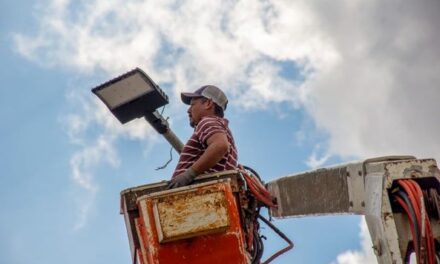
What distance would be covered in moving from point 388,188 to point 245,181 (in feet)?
4.75

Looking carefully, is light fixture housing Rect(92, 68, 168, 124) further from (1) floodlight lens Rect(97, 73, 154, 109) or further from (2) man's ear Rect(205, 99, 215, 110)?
(2) man's ear Rect(205, 99, 215, 110)

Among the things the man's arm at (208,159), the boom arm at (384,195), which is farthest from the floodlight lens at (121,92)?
the boom arm at (384,195)

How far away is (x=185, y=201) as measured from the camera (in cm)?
447

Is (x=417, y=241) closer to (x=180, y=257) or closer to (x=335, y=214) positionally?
(x=335, y=214)

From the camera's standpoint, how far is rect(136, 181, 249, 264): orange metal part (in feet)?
14.6

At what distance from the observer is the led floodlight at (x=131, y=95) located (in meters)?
7.05

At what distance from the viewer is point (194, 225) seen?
14.6 feet

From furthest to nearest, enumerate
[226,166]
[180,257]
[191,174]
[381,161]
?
[226,166]
[191,174]
[180,257]
[381,161]

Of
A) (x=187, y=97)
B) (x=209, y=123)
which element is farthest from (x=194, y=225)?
(x=187, y=97)

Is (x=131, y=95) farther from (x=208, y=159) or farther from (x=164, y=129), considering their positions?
(x=208, y=159)

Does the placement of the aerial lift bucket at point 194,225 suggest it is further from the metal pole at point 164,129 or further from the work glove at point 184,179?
the metal pole at point 164,129

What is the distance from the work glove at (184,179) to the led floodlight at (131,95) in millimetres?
2296

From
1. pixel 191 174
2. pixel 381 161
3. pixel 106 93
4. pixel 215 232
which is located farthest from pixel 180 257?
pixel 106 93

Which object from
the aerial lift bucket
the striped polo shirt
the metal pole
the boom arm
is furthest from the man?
the metal pole
